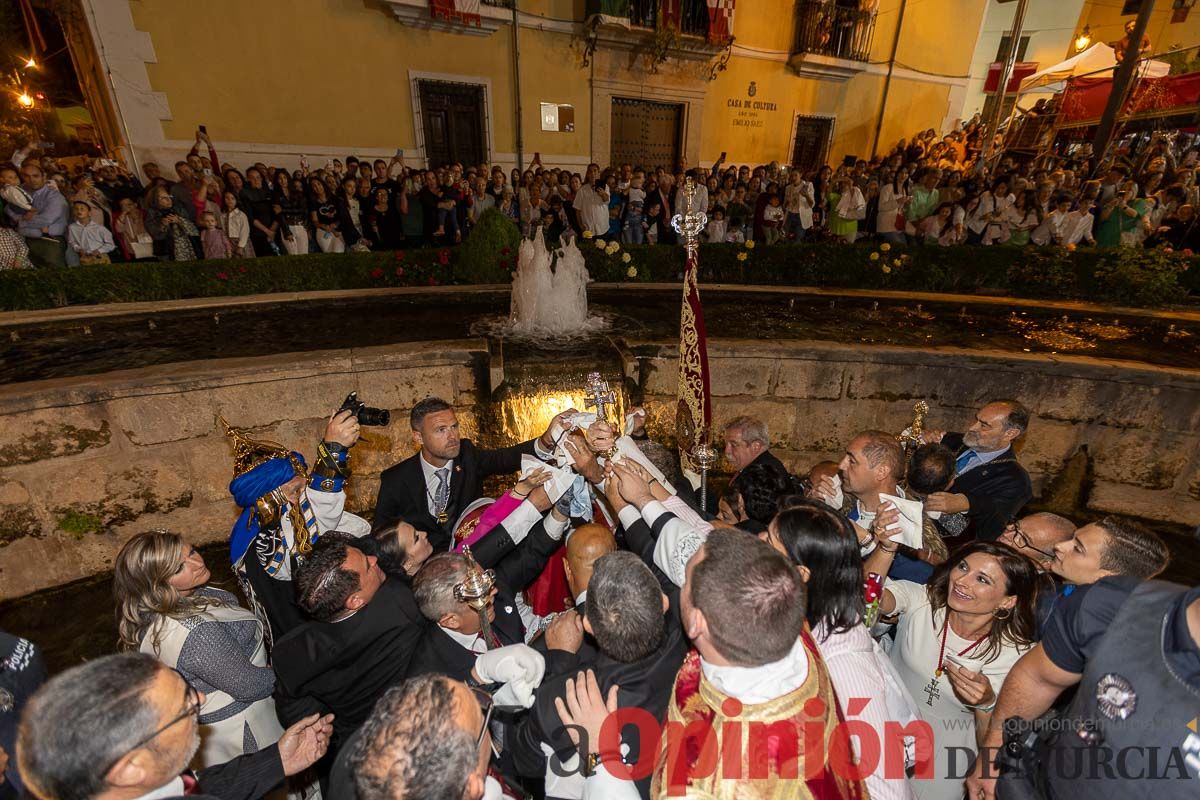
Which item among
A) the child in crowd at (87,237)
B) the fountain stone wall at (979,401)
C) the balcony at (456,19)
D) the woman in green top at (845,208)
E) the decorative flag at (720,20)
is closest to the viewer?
the fountain stone wall at (979,401)

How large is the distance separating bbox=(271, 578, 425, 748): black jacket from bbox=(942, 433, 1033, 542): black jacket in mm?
3780

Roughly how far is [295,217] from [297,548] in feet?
30.7

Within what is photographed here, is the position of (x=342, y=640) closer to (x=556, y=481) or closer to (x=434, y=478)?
(x=556, y=481)

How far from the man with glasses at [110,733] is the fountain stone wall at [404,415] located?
395cm

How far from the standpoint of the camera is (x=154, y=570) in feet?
7.23

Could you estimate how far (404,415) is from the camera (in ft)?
17.9

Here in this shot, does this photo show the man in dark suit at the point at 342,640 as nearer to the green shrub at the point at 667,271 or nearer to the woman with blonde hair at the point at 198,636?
the woman with blonde hair at the point at 198,636

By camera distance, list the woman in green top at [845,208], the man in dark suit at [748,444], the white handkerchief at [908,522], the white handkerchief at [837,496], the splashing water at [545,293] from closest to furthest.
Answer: the white handkerchief at [908,522], the white handkerchief at [837,496], the man in dark suit at [748,444], the splashing water at [545,293], the woman in green top at [845,208]

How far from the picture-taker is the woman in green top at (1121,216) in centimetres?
1031

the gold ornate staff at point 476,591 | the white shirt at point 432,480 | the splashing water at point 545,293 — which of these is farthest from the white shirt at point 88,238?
the gold ornate staff at point 476,591

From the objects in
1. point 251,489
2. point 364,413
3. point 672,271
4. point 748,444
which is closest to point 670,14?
point 672,271

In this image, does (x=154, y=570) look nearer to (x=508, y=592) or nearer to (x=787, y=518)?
(x=508, y=592)

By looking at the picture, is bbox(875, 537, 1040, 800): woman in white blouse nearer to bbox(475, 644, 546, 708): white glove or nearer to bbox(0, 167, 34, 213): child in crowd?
bbox(475, 644, 546, 708): white glove

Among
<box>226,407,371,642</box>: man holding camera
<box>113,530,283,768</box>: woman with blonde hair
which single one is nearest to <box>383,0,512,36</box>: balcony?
<box>226,407,371,642</box>: man holding camera
